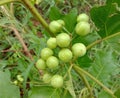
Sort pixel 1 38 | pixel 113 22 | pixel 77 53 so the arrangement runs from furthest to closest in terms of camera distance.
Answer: pixel 1 38 → pixel 113 22 → pixel 77 53

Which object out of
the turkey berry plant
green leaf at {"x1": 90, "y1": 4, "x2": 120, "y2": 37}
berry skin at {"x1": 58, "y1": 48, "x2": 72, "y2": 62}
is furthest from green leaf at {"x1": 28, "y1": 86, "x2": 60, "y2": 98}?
green leaf at {"x1": 90, "y1": 4, "x2": 120, "y2": 37}

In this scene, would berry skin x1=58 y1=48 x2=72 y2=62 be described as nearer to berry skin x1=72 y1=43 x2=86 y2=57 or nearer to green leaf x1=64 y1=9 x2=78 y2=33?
berry skin x1=72 y1=43 x2=86 y2=57

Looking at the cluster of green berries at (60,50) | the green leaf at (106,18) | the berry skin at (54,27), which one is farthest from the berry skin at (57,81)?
the green leaf at (106,18)

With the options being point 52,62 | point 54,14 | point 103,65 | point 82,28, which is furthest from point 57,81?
point 103,65

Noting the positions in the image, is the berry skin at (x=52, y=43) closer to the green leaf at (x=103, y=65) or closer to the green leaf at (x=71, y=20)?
the green leaf at (x=71, y=20)

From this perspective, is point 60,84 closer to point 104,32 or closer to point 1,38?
point 104,32

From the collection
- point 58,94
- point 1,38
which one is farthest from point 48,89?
point 1,38

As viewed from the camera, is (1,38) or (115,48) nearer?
(115,48)
